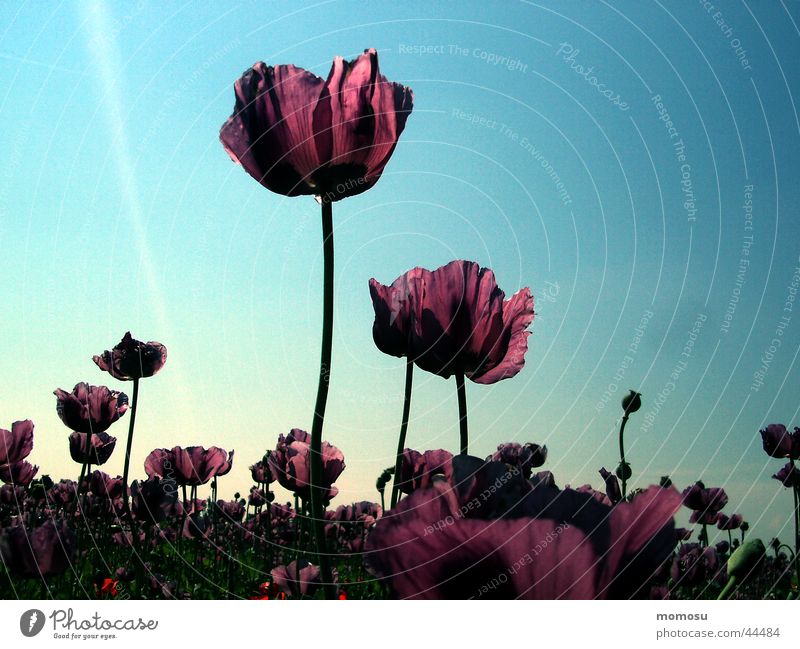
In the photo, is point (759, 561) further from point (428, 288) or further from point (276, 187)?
point (276, 187)

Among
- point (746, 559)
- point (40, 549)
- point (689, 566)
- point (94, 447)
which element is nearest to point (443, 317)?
point (746, 559)

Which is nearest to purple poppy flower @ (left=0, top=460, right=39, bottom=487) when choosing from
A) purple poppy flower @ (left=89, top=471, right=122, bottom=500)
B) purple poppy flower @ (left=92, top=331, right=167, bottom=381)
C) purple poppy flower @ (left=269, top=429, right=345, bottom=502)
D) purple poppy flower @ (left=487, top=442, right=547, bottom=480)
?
purple poppy flower @ (left=89, top=471, right=122, bottom=500)

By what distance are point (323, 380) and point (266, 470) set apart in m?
2.59

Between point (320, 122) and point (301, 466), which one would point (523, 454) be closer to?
point (301, 466)

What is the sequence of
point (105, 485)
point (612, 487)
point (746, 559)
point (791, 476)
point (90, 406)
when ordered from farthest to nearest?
point (105, 485) → point (791, 476) → point (90, 406) → point (612, 487) → point (746, 559)

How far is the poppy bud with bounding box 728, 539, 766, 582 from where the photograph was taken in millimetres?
891

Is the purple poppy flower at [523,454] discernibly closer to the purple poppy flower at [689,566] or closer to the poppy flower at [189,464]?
the purple poppy flower at [689,566]

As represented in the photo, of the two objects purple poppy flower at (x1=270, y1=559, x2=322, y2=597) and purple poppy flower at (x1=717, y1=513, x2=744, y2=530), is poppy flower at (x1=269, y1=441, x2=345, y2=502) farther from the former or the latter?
purple poppy flower at (x1=717, y1=513, x2=744, y2=530)

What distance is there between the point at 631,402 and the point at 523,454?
2.42ft

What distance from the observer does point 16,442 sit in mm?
3354

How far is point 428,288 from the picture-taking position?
116cm

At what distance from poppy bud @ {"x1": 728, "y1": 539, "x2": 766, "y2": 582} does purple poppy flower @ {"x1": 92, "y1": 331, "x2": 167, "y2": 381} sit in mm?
2358
